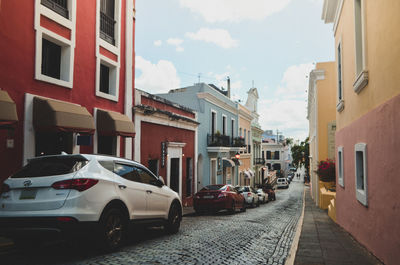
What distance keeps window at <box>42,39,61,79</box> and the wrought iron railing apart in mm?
2641

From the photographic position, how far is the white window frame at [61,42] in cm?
895

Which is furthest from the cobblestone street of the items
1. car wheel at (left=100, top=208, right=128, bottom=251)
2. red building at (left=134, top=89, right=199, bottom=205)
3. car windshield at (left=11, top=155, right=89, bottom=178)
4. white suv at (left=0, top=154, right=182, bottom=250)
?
red building at (left=134, top=89, right=199, bottom=205)

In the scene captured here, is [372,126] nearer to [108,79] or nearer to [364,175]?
[364,175]

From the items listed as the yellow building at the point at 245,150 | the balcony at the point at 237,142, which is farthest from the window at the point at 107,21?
the yellow building at the point at 245,150

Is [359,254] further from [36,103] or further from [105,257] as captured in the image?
[36,103]

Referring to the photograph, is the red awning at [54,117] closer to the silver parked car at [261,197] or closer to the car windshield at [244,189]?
the car windshield at [244,189]

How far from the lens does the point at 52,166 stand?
17.3 ft

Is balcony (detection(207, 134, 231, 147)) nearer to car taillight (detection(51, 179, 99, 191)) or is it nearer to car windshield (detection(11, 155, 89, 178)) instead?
car windshield (detection(11, 155, 89, 178))

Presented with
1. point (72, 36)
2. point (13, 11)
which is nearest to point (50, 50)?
point (72, 36)

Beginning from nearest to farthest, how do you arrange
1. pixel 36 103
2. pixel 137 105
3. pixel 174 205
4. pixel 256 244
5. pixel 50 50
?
1. pixel 256 244
2. pixel 174 205
3. pixel 36 103
4. pixel 50 50
5. pixel 137 105

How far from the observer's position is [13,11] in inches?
325

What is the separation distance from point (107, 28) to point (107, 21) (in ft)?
0.89

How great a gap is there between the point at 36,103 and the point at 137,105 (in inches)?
218

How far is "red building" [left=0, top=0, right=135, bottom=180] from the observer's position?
26.6 ft
